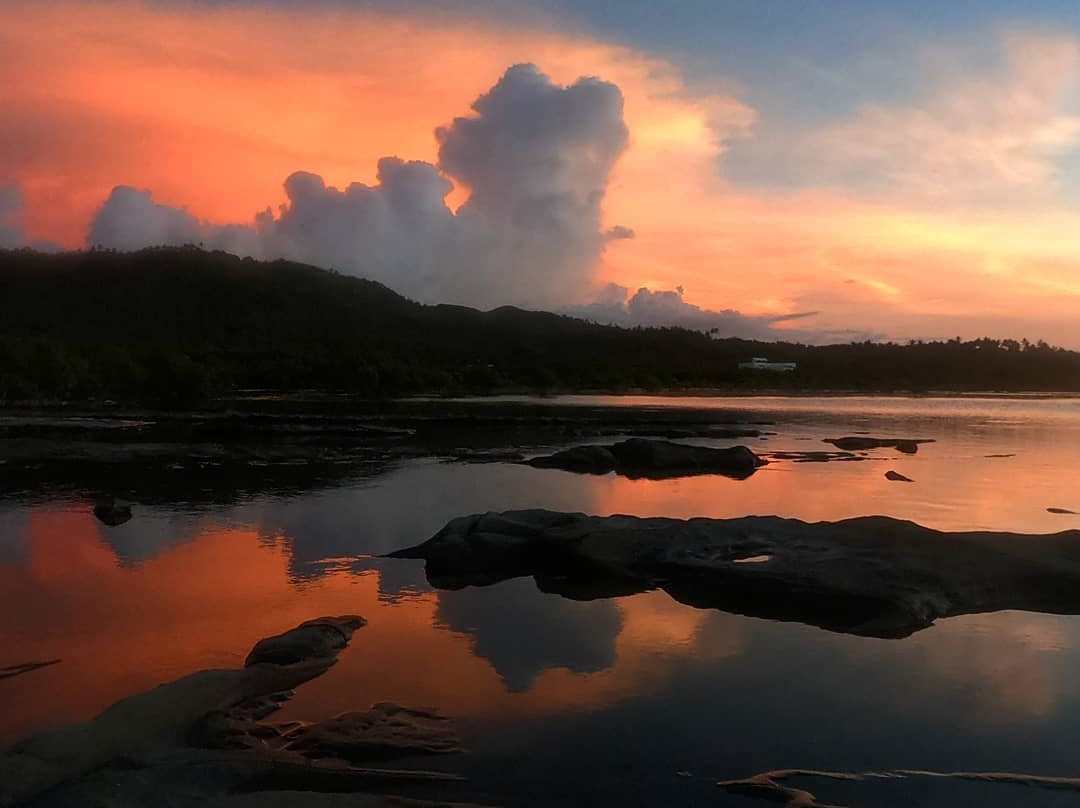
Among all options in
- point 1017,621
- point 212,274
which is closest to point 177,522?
point 1017,621

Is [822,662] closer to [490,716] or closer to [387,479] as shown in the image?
[490,716]

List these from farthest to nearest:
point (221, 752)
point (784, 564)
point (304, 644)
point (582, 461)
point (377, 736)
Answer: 1. point (582, 461)
2. point (784, 564)
3. point (304, 644)
4. point (377, 736)
5. point (221, 752)

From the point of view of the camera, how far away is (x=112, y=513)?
25.7 meters

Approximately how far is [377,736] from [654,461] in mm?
30209

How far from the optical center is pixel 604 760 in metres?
10.5

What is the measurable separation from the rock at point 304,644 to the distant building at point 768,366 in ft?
540

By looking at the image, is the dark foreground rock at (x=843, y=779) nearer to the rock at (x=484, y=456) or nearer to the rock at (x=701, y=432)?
the rock at (x=484, y=456)

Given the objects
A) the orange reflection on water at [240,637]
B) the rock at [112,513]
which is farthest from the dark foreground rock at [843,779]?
the rock at [112,513]

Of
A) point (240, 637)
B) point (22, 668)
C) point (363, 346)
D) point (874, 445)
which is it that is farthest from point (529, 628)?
point (363, 346)

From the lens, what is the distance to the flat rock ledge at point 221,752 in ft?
29.2

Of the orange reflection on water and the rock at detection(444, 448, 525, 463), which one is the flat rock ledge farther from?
the rock at detection(444, 448, 525, 463)

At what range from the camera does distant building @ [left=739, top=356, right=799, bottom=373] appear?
175125 mm

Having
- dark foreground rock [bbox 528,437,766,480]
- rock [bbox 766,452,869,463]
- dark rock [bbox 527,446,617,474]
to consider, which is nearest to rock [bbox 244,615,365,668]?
dark foreground rock [bbox 528,437,766,480]

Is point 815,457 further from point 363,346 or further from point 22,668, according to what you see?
point 363,346
